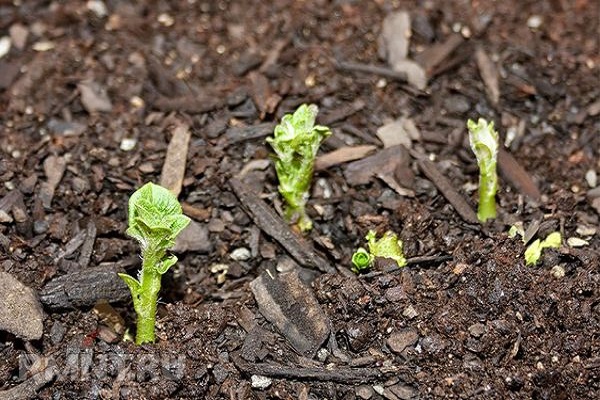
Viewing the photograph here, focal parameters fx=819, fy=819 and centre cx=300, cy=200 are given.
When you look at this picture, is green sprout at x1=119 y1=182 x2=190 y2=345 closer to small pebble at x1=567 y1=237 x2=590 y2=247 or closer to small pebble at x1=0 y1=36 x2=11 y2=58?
small pebble at x1=567 y1=237 x2=590 y2=247

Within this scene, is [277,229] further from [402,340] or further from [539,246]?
[539,246]

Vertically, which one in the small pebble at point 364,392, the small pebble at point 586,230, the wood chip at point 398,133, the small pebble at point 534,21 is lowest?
the small pebble at point 364,392

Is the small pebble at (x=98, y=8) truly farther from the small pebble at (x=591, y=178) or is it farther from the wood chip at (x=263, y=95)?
the small pebble at (x=591, y=178)

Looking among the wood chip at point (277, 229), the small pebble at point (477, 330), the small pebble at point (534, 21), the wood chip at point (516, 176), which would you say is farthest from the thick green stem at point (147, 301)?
the small pebble at point (534, 21)

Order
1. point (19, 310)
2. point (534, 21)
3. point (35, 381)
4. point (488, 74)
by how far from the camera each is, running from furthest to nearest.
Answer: point (534, 21), point (488, 74), point (19, 310), point (35, 381)

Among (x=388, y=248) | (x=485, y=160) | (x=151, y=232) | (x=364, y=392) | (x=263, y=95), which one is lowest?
(x=364, y=392)

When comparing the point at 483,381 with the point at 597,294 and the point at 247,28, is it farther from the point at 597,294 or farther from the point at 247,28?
the point at 247,28

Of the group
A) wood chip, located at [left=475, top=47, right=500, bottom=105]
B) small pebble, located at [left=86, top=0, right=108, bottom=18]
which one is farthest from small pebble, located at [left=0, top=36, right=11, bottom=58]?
wood chip, located at [left=475, top=47, right=500, bottom=105]

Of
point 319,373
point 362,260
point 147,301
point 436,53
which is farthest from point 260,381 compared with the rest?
point 436,53
